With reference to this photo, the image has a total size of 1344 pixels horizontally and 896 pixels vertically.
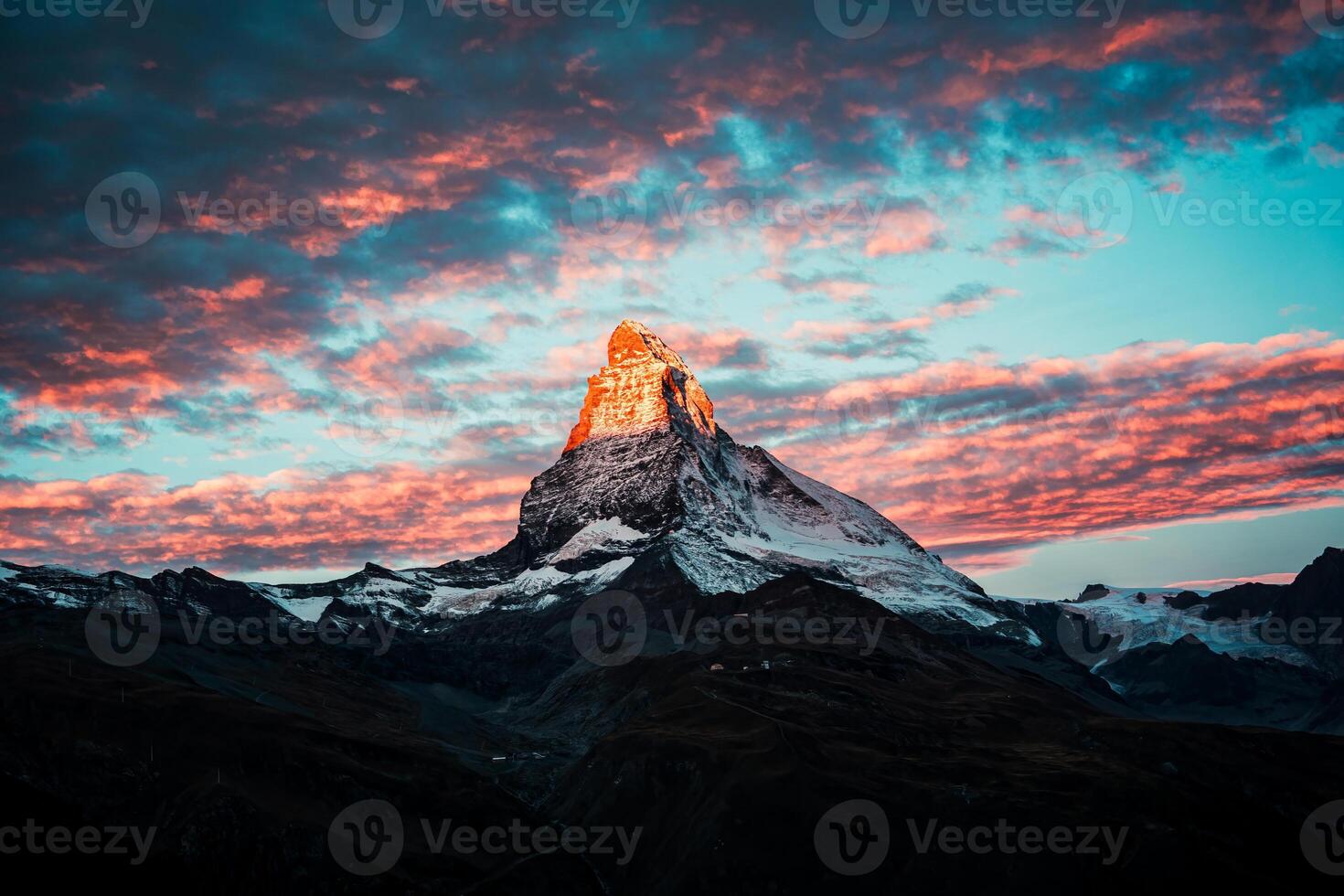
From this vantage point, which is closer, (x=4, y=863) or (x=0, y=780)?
(x=4, y=863)

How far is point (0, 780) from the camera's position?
19262 centimetres

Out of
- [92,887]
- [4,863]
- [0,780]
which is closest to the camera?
[4,863]

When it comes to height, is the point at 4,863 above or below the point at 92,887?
above

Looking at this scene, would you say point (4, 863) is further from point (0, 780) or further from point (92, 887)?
point (0, 780)

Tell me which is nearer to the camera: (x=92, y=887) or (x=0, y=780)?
(x=92, y=887)

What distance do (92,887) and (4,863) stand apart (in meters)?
36.7

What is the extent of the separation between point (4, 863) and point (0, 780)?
271ft

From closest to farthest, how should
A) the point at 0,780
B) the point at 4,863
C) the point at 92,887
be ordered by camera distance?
the point at 4,863, the point at 92,887, the point at 0,780

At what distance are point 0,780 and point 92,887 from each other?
50.7 meters

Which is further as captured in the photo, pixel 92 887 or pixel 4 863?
pixel 92 887

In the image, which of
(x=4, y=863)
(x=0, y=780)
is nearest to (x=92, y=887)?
(x=4, y=863)

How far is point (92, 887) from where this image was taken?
507ft
